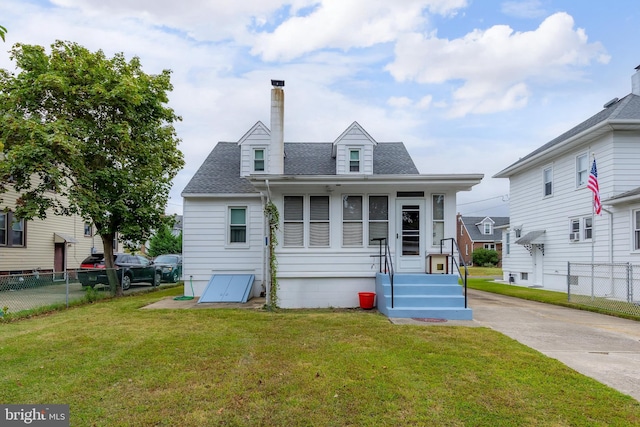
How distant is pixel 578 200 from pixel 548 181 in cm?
225

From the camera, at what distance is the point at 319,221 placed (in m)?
9.45

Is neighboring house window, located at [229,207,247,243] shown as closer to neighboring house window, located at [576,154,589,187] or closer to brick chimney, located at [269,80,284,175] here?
brick chimney, located at [269,80,284,175]

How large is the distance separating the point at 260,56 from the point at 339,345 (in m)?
11.4

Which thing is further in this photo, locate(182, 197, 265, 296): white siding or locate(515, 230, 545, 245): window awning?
locate(515, 230, 545, 245): window awning

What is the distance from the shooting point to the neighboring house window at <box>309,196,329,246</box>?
941 cm

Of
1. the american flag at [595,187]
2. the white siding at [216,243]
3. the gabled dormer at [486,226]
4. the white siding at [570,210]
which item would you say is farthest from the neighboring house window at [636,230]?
the gabled dormer at [486,226]

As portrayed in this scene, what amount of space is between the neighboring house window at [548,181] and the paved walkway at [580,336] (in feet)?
22.4

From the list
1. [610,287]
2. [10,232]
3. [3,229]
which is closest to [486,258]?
[610,287]

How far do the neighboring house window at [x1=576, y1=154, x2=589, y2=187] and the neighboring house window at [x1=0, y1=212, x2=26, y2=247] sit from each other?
22258 millimetres

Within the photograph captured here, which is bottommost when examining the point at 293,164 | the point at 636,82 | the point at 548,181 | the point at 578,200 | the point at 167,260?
the point at 167,260

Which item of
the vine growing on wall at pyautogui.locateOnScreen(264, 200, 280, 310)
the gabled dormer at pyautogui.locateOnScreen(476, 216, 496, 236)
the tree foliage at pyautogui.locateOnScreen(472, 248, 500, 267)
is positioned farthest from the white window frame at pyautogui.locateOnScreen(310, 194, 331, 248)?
the gabled dormer at pyautogui.locateOnScreen(476, 216, 496, 236)

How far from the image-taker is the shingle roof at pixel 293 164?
12.5 metres

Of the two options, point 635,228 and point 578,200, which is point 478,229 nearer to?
point 578,200

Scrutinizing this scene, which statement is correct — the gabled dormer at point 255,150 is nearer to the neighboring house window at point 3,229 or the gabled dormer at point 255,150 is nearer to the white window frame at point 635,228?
the neighboring house window at point 3,229
